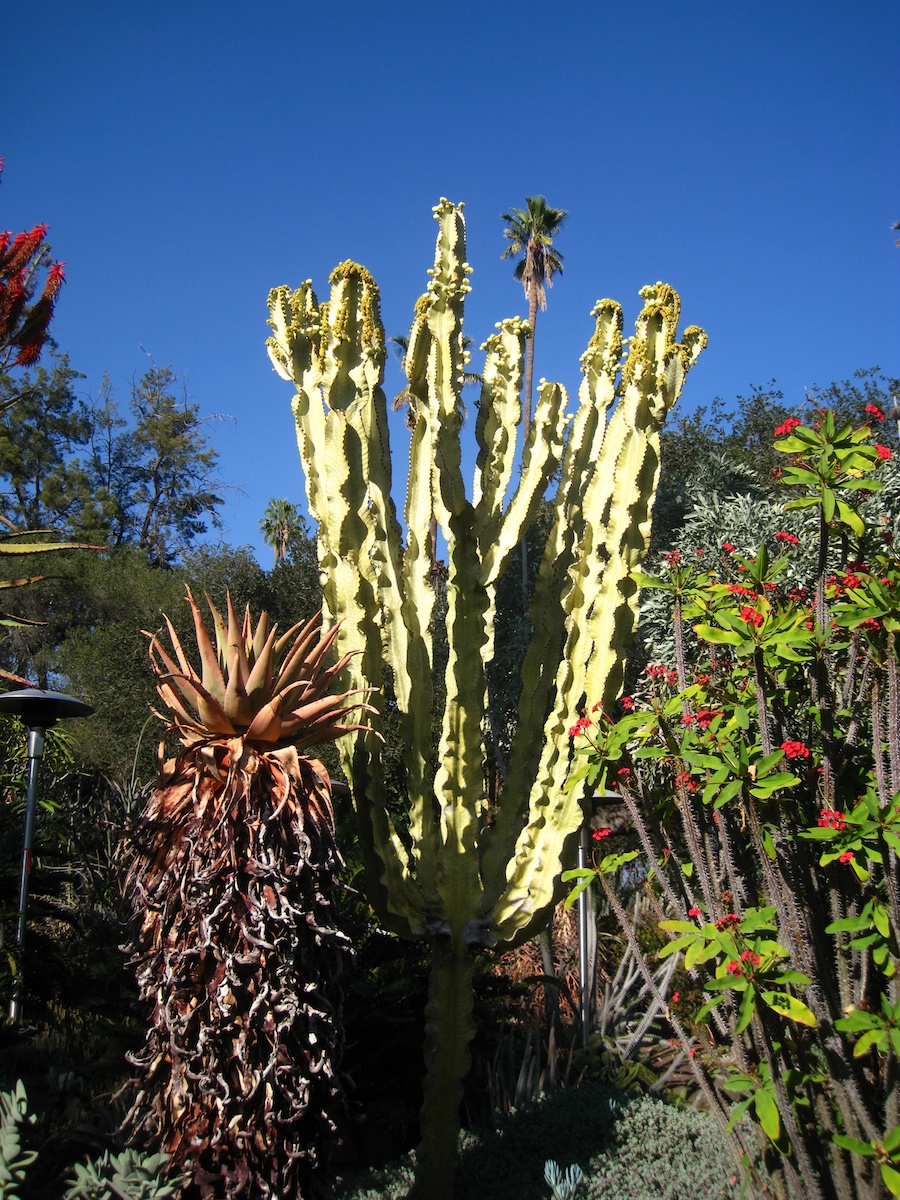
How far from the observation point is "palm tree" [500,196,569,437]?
20420mm

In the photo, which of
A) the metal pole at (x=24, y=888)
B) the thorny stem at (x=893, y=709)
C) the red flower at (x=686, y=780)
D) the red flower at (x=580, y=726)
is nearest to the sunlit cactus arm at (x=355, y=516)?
the red flower at (x=580, y=726)

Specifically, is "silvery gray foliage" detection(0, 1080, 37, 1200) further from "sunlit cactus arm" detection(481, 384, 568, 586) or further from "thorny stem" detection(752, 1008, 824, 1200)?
"sunlit cactus arm" detection(481, 384, 568, 586)

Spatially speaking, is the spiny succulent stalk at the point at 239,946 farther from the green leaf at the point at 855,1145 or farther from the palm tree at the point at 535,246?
the palm tree at the point at 535,246

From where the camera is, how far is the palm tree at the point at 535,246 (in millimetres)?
20420

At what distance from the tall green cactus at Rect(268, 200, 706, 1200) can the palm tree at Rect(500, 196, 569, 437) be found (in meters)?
16.8

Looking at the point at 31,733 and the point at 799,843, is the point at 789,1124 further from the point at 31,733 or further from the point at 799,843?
the point at 31,733

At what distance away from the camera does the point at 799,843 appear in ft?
10.9

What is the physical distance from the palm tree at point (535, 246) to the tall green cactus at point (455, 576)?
662 inches

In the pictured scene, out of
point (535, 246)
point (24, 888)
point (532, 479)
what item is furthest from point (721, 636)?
point (535, 246)

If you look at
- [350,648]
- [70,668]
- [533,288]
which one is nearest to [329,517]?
[350,648]

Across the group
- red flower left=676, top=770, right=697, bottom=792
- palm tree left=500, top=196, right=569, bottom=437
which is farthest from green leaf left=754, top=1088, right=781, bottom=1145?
palm tree left=500, top=196, right=569, bottom=437

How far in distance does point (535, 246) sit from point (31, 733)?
17.9m

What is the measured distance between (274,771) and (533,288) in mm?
19116

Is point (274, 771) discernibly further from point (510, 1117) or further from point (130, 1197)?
point (510, 1117)
